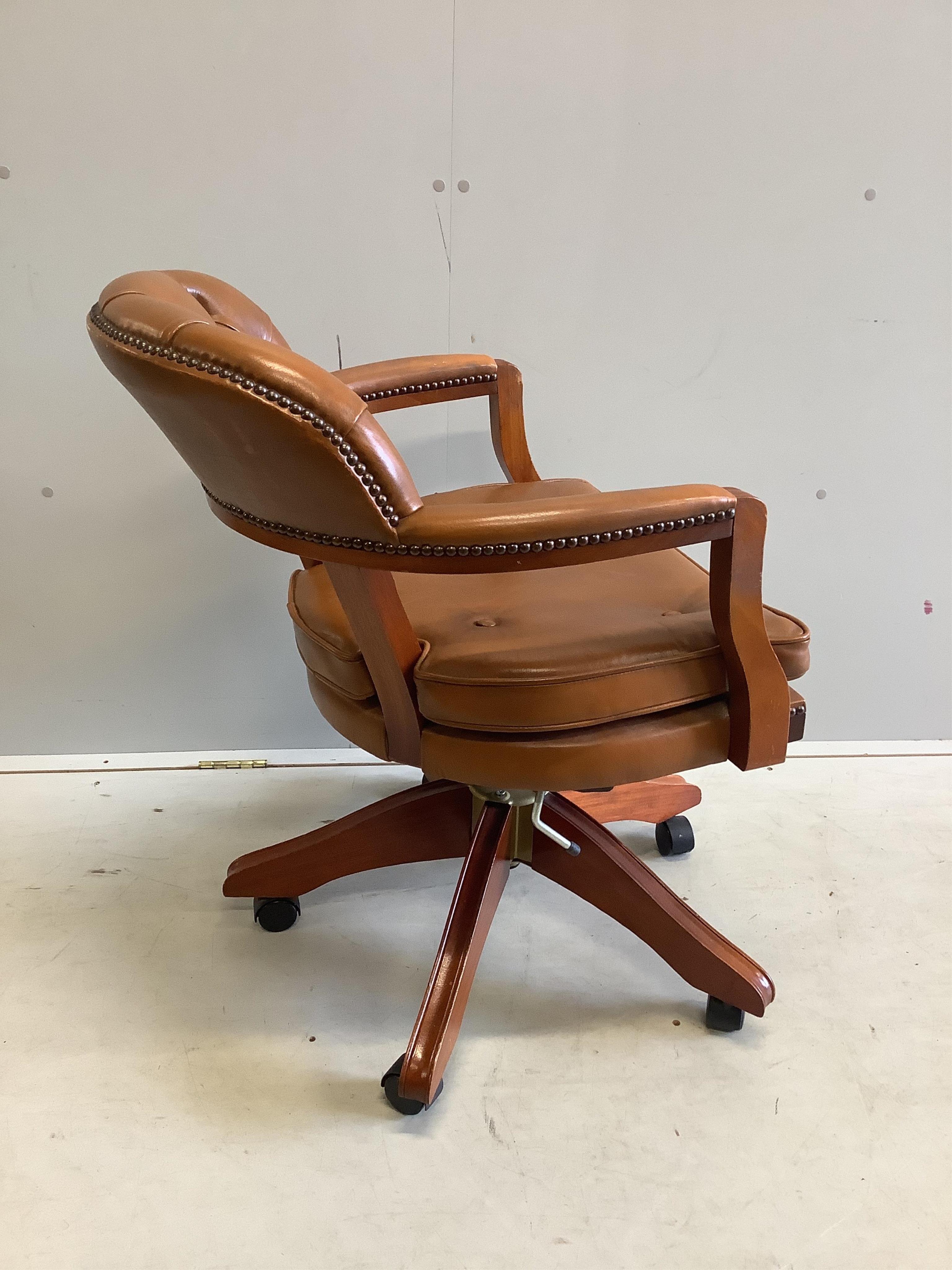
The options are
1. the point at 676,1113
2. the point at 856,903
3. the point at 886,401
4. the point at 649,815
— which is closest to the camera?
the point at 676,1113

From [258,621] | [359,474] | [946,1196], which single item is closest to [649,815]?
[946,1196]

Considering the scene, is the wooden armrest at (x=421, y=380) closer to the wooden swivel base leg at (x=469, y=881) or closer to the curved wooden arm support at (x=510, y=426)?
the curved wooden arm support at (x=510, y=426)

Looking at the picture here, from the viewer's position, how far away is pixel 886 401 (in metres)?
1.76

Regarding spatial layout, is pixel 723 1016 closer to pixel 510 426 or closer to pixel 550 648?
pixel 550 648

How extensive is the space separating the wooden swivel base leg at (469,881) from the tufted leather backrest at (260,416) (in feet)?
1.76

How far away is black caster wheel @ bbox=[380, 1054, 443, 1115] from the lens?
1.06 metres

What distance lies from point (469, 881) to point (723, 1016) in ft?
1.18

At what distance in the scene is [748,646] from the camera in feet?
3.19

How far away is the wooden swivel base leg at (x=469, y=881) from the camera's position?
110cm

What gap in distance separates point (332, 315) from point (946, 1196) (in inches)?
58.8

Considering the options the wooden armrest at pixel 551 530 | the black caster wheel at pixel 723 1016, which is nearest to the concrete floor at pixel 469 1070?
the black caster wheel at pixel 723 1016

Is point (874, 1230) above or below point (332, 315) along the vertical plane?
below

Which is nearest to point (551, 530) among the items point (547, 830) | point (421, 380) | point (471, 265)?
point (547, 830)

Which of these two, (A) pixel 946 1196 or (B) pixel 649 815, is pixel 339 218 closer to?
(B) pixel 649 815
